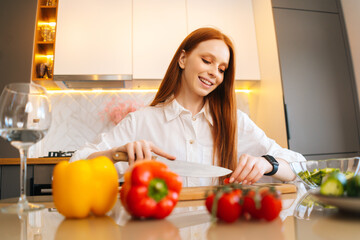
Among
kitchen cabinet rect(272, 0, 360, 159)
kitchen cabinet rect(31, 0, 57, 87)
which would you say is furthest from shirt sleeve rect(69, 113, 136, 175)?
kitchen cabinet rect(272, 0, 360, 159)

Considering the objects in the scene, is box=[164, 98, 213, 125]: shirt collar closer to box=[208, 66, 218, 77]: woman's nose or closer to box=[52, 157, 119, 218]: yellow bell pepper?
box=[208, 66, 218, 77]: woman's nose

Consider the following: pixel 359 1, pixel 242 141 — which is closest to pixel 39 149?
pixel 242 141

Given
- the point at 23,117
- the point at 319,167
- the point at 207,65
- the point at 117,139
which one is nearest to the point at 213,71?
the point at 207,65

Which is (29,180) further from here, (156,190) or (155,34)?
(156,190)

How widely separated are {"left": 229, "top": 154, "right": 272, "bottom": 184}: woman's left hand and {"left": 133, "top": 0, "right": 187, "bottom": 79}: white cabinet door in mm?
1559

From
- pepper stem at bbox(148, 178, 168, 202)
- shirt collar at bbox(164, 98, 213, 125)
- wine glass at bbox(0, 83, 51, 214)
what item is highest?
shirt collar at bbox(164, 98, 213, 125)

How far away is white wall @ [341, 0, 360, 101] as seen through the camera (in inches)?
94.8

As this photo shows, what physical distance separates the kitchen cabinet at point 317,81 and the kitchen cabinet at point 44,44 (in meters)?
1.96

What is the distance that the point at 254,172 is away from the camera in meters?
0.95

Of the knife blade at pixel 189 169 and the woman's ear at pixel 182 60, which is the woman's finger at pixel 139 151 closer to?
the knife blade at pixel 189 169

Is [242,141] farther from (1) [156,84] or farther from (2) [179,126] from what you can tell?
(1) [156,84]

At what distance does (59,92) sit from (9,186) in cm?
100

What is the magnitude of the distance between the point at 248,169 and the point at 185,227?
1.79ft

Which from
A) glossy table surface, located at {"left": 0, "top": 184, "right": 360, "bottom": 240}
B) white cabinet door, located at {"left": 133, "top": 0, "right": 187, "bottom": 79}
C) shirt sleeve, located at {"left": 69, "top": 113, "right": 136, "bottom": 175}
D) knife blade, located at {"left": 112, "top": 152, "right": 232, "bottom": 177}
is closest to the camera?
glossy table surface, located at {"left": 0, "top": 184, "right": 360, "bottom": 240}
